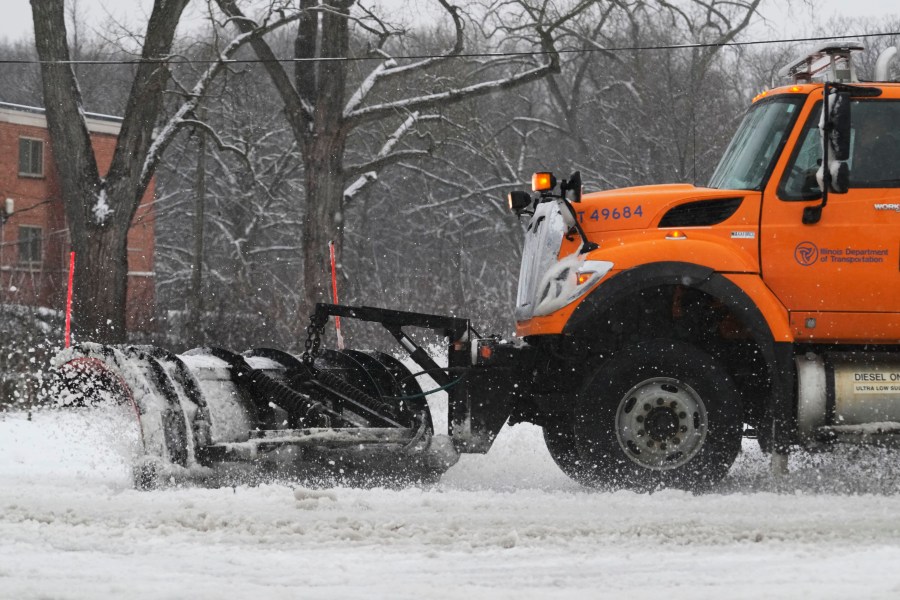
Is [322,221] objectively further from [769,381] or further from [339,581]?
[339,581]

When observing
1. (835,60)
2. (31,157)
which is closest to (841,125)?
(835,60)

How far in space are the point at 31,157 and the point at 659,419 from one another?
3799cm

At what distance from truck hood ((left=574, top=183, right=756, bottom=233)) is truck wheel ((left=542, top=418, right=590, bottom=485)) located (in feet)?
4.26

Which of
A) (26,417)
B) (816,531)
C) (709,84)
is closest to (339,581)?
(816,531)

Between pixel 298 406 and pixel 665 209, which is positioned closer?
pixel 665 209

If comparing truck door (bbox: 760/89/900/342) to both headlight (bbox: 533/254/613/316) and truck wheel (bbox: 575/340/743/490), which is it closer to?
truck wheel (bbox: 575/340/743/490)

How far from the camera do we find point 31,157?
4078cm

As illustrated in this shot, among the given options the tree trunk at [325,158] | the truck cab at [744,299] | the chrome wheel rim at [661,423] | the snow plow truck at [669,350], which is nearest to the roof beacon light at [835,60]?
the snow plow truck at [669,350]

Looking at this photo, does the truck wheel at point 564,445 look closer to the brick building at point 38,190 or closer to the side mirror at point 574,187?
the side mirror at point 574,187

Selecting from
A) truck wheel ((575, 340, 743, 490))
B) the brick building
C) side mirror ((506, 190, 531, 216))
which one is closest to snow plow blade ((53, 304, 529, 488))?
truck wheel ((575, 340, 743, 490))

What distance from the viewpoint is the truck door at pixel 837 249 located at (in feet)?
22.9

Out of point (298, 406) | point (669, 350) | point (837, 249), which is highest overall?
point (837, 249)

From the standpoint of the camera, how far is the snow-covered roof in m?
39.2

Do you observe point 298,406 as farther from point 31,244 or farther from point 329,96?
point 31,244
